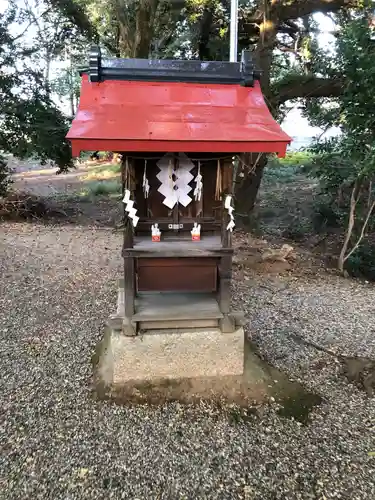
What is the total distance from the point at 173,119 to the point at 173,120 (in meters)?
0.02

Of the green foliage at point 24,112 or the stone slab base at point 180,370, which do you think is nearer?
the stone slab base at point 180,370

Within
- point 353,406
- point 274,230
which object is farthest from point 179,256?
point 274,230

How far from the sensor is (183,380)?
4254 millimetres

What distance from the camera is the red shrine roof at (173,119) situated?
10.3ft

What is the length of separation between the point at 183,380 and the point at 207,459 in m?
0.99

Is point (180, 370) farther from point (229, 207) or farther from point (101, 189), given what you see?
point (101, 189)

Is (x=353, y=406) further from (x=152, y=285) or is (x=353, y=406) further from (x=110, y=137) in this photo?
(x=110, y=137)

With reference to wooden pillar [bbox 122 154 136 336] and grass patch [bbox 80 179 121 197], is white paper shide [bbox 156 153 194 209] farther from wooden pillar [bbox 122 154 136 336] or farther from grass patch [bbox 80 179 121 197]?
grass patch [bbox 80 179 121 197]

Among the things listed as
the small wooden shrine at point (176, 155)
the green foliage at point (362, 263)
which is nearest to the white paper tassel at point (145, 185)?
the small wooden shrine at point (176, 155)

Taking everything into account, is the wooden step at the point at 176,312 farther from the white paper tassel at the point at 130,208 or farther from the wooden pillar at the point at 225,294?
the white paper tassel at the point at 130,208

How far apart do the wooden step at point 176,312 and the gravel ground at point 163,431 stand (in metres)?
0.77

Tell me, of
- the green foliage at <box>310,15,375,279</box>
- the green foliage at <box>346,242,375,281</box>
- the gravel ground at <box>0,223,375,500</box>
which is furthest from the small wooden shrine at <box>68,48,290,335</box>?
the green foliage at <box>346,242,375,281</box>

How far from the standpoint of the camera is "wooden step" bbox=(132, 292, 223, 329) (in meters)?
4.06

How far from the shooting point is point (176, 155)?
12.3 ft
